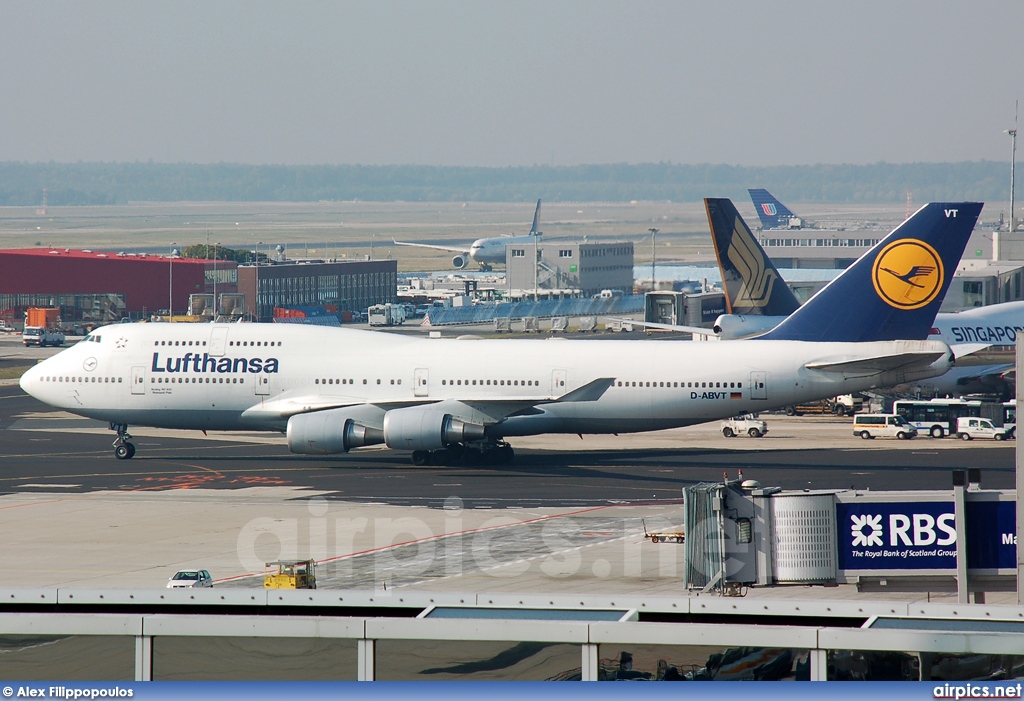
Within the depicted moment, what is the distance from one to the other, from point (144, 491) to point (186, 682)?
42.0 meters

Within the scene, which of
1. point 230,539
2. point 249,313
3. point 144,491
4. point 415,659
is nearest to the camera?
point 415,659

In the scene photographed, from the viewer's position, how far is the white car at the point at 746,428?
68.6 meters

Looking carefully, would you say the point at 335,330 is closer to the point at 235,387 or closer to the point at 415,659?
the point at 235,387

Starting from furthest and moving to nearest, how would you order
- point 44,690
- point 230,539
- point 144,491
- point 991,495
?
1. point 144,491
2. point 230,539
3. point 991,495
4. point 44,690

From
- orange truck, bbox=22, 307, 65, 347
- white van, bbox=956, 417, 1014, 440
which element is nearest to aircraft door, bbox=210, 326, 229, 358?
white van, bbox=956, 417, 1014, 440

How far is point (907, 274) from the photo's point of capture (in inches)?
2251

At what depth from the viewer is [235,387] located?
57.4 metres

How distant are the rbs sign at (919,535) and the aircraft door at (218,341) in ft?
133

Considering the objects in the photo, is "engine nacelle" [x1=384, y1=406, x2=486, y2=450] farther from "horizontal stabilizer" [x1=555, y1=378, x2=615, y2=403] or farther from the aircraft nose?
the aircraft nose

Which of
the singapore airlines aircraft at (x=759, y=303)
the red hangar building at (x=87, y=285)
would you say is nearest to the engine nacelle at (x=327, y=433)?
the singapore airlines aircraft at (x=759, y=303)

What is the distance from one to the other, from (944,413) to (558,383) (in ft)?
85.4

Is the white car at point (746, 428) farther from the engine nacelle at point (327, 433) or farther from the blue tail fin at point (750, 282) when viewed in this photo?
the engine nacelle at point (327, 433)

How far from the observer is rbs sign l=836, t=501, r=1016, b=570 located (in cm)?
2117

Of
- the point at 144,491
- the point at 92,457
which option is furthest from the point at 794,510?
the point at 92,457
